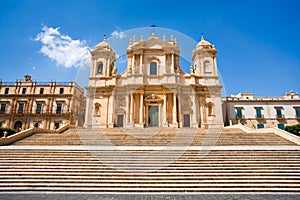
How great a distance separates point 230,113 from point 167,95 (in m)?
10.8

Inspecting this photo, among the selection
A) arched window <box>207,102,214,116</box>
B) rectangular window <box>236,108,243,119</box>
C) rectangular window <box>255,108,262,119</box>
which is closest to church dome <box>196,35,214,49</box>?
arched window <box>207,102,214,116</box>

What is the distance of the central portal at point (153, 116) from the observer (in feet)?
78.9

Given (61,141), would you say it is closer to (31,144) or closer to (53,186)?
(31,144)

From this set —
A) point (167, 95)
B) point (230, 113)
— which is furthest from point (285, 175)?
point (230, 113)

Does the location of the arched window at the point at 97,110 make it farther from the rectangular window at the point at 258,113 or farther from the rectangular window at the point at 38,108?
the rectangular window at the point at 258,113

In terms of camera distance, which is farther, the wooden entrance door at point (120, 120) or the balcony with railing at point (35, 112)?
the balcony with railing at point (35, 112)

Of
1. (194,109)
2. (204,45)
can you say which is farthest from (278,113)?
(204,45)

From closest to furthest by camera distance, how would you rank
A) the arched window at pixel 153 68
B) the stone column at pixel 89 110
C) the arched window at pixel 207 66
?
the stone column at pixel 89 110
the arched window at pixel 153 68
the arched window at pixel 207 66


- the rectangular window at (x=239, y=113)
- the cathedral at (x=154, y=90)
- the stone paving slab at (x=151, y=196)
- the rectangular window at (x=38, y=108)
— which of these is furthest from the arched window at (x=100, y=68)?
the stone paving slab at (x=151, y=196)

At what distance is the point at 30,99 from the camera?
32156 mm

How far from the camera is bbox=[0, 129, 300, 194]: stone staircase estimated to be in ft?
23.0

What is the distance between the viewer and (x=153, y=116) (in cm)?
2434

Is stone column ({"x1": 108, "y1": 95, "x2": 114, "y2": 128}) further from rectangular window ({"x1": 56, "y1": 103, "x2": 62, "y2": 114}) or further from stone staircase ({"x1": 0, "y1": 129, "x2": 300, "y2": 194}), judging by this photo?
stone staircase ({"x1": 0, "y1": 129, "x2": 300, "y2": 194})

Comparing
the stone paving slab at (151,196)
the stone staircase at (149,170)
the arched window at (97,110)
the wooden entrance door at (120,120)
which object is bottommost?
the stone paving slab at (151,196)
